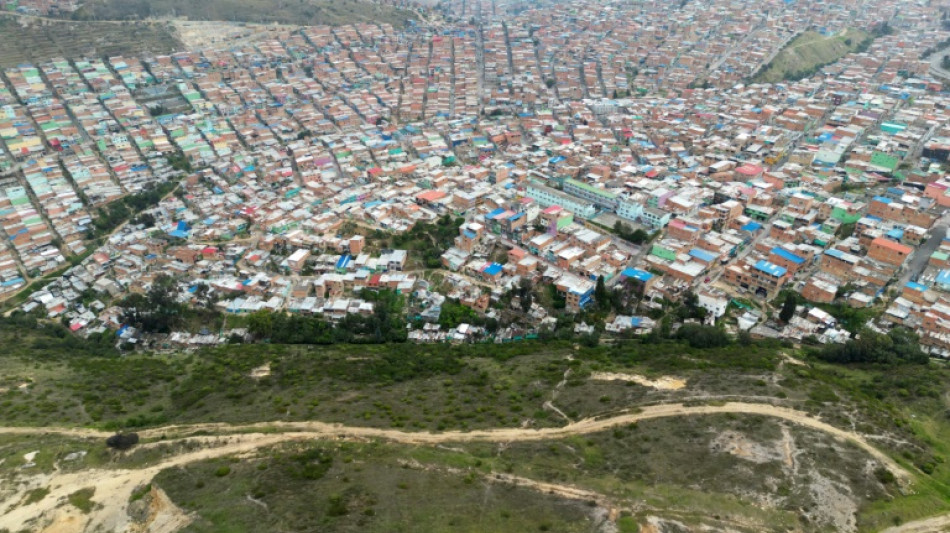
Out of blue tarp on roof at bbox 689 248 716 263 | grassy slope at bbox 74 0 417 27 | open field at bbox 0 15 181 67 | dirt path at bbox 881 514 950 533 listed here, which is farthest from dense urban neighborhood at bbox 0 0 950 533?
grassy slope at bbox 74 0 417 27

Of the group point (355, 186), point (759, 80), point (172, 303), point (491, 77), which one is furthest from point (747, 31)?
point (172, 303)

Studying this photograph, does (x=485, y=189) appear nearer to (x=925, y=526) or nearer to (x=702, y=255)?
(x=702, y=255)

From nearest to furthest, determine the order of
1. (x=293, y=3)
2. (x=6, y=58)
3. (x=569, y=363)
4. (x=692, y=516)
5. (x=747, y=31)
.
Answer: (x=692, y=516)
(x=569, y=363)
(x=6, y=58)
(x=747, y=31)
(x=293, y=3)

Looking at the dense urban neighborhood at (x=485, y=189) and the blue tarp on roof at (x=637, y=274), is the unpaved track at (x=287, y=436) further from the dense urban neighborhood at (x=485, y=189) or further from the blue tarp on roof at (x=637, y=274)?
the blue tarp on roof at (x=637, y=274)

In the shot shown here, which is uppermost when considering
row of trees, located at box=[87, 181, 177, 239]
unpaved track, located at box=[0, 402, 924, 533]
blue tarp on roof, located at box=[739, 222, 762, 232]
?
unpaved track, located at box=[0, 402, 924, 533]

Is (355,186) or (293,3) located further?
(293,3)

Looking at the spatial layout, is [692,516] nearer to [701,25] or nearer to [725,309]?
[725,309]

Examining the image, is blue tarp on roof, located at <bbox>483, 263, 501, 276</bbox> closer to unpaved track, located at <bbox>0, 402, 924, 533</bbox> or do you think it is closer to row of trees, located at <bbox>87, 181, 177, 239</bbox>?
unpaved track, located at <bbox>0, 402, 924, 533</bbox>

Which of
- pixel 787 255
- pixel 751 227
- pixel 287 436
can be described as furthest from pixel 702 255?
pixel 287 436
